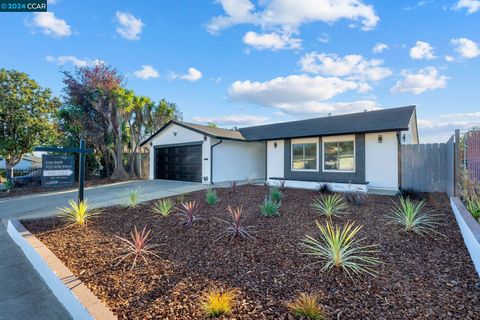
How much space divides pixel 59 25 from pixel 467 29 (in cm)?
1421

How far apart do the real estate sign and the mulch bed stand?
1.60 meters

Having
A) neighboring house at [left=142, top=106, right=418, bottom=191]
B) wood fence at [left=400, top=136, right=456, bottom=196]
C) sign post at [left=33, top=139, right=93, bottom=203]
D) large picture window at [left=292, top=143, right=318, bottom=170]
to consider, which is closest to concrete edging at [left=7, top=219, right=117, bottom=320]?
sign post at [left=33, top=139, right=93, bottom=203]

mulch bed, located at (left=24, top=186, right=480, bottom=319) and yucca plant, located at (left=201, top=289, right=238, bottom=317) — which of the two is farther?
mulch bed, located at (left=24, top=186, right=480, bottom=319)

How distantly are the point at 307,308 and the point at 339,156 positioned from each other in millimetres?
10561

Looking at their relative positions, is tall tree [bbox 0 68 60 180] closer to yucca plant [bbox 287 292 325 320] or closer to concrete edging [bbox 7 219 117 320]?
concrete edging [bbox 7 219 117 320]

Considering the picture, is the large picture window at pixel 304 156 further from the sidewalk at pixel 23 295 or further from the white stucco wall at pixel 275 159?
the sidewalk at pixel 23 295

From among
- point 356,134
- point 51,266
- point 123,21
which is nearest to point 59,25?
point 123,21

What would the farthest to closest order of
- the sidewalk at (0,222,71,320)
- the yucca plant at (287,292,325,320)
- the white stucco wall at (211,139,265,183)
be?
1. the white stucco wall at (211,139,265,183)
2. the sidewalk at (0,222,71,320)
3. the yucca plant at (287,292,325,320)

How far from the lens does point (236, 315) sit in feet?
8.13

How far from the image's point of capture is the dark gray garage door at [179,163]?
15.1m

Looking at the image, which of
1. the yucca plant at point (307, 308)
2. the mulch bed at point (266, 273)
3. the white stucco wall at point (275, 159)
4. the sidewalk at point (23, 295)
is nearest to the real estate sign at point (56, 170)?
the mulch bed at point (266, 273)

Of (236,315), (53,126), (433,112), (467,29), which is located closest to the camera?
(236,315)

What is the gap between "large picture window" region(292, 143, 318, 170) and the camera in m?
12.8

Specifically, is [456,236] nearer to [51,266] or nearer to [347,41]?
[51,266]
